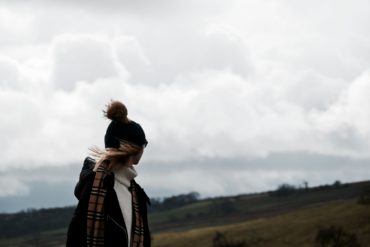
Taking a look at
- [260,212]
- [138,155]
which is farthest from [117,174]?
[260,212]

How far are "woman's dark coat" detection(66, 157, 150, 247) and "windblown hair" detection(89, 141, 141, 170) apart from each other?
12cm

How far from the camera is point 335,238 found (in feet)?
246

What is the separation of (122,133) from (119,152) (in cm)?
20

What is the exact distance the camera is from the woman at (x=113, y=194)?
7012mm

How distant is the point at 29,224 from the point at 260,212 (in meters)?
54.1

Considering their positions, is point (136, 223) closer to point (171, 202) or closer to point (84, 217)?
point (84, 217)

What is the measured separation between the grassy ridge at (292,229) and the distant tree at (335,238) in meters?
1.04

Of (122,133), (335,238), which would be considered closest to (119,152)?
(122,133)

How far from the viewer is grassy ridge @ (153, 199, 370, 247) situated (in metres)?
84.0

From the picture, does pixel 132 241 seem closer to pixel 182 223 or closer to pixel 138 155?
pixel 138 155

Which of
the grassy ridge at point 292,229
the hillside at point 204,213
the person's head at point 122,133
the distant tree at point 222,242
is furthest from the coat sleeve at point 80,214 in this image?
the hillside at point 204,213

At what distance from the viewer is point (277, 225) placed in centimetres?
9744

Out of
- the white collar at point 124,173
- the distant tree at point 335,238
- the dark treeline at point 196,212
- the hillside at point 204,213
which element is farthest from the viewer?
the dark treeline at point 196,212

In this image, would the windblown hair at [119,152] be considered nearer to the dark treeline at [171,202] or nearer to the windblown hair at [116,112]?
the windblown hair at [116,112]
